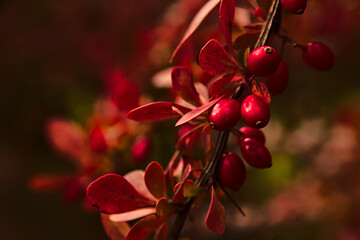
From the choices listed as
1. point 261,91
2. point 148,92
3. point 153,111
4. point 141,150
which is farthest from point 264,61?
point 148,92

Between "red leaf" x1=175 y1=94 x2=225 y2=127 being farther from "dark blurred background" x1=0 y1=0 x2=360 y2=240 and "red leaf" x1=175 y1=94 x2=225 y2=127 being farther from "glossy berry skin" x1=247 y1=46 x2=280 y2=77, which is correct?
"dark blurred background" x1=0 y1=0 x2=360 y2=240

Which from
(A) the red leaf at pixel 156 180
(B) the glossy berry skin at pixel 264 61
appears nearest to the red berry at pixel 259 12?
(B) the glossy berry skin at pixel 264 61

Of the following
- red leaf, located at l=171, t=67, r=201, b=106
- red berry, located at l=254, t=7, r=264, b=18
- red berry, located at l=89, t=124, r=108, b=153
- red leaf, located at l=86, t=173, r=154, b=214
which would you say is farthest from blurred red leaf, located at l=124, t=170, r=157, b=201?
red berry, located at l=89, t=124, r=108, b=153

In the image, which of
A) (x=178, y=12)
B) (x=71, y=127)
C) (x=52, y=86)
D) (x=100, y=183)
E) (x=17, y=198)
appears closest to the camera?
(x=100, y=183)

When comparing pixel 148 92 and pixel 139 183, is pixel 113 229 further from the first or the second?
pixel 148 92

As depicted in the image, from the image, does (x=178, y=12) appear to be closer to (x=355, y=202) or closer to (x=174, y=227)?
(x=355, y=202)

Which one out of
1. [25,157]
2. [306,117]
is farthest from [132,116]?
[25,157]
